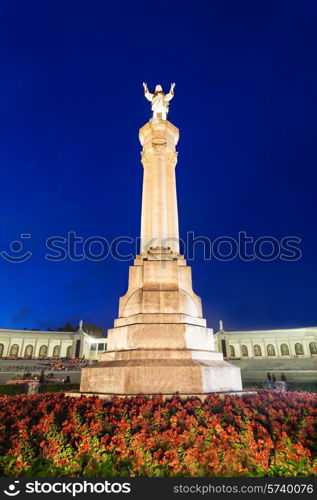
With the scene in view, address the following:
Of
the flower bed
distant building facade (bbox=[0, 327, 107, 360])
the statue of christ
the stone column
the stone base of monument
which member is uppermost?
distant building facade (bbox=[0, 327, 107, 360])

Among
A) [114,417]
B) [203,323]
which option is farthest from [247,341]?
[114,417]

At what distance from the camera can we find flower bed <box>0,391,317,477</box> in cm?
426

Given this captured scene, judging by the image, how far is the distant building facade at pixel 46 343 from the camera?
84938mm

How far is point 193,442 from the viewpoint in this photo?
4.91 m

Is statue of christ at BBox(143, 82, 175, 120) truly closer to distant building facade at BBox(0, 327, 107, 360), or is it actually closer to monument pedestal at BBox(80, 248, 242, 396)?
monument pedestal at BBox(80, 248, 242, 396)

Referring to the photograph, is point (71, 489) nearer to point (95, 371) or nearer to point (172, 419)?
point (172, 419)

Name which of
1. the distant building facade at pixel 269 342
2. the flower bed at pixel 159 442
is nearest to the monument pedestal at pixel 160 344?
the flower bed at pixel 159 442

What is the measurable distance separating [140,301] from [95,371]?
2961 mm

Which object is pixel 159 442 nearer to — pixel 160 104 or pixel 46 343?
pixel 160 104

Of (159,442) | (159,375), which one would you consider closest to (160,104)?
(159,375)

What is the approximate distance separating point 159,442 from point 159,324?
18.0ft

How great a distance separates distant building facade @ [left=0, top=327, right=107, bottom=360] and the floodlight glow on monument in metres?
76.9

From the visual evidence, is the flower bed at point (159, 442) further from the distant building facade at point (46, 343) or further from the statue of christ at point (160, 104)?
the distant building facade at point (46, 343)

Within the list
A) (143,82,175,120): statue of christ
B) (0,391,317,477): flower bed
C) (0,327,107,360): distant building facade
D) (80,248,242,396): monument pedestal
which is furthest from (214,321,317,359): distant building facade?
(0,391,317,477): flower bed
